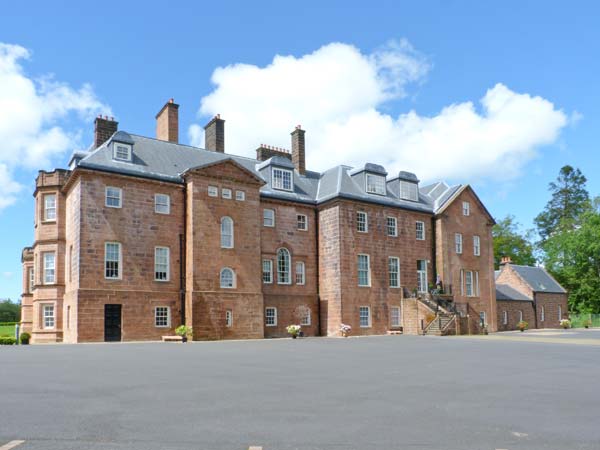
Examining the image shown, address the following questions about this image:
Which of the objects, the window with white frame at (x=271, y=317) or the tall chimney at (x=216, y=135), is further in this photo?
the tall chimney at (x=216, y=135)

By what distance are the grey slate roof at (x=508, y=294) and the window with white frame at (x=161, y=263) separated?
32653mm

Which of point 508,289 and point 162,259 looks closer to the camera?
point 162,259

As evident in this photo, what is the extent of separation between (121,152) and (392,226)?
19902mm

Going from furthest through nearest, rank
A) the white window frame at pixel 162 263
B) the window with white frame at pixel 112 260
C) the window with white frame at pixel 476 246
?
1. the window with white frame at pixel 476 246
2. the white window frame at pixel 162 263
3. the window with white frame at pixel 112 260

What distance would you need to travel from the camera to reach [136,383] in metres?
12.8

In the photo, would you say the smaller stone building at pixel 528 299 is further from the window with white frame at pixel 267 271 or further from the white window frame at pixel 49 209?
the white window frame at pixel 49 209

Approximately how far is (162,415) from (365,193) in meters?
33.9

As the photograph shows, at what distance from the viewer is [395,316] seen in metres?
41.3

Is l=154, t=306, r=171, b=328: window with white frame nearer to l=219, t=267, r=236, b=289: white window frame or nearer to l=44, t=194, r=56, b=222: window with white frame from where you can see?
l=219, t=267, r=236, b=289: white window frame

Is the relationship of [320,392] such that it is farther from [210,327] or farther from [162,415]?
[210,327]

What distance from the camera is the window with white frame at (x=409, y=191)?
44616 mm

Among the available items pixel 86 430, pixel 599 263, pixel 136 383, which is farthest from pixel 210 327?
pixel 599 263

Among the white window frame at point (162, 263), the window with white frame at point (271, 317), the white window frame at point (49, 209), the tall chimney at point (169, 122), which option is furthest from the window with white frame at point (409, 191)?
the white window frame at point (49, 209)

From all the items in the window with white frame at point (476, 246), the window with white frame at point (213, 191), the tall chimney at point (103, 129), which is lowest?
the window with white frame at point (476, 246)
